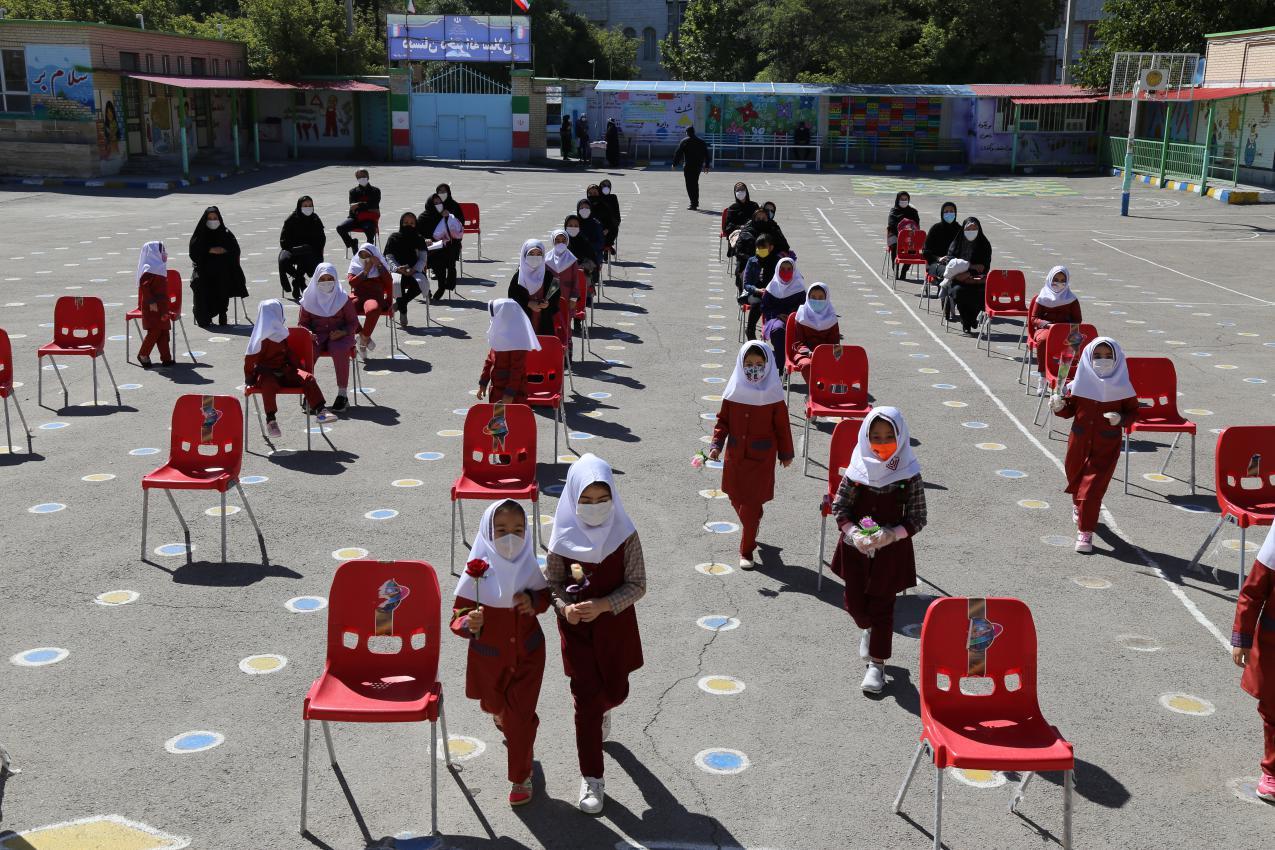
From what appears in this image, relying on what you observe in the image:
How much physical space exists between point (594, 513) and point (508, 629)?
0.65 m

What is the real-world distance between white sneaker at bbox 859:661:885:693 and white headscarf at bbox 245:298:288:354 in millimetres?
6508

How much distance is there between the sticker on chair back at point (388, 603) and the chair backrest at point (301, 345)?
19.5ft

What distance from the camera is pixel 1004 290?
1617 centimetres

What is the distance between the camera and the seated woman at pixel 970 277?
56.2 feet

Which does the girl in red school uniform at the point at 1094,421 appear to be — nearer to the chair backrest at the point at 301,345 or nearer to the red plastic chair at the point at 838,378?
the red plastic chair at the point at 838,378

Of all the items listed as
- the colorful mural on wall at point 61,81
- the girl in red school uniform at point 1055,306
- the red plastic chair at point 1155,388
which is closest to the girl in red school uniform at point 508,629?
the red plastic chair at point 1155,388

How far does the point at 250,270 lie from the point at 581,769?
17277mm

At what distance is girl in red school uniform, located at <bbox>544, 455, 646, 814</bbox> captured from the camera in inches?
221

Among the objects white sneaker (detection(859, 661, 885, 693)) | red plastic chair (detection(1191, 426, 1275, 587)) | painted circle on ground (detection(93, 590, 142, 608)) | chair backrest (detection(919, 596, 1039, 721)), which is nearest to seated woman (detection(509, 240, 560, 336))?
painted circle on ground (detection(93, 590, 142, 608))

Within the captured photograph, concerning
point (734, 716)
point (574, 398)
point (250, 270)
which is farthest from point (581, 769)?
point (250, 270)

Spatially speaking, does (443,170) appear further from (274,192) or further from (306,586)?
(306,586)

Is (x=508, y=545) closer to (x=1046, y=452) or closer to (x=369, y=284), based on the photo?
(x=1046, y=452)

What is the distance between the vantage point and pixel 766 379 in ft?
27.6

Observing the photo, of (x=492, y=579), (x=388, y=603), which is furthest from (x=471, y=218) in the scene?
(x=492, y=579)
